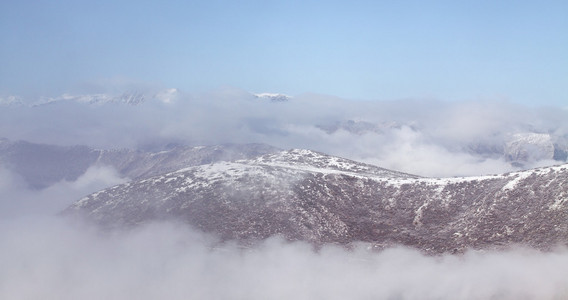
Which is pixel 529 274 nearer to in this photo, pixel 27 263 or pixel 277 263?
pixel 277 263

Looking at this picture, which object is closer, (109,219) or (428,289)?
(428,289)

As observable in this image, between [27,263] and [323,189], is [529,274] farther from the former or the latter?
[27,263]

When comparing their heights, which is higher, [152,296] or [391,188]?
[391,188]

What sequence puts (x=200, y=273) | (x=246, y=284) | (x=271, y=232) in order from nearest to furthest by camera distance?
(x=246, y=284) < (x=200, y=273) < (x=271, y=232)

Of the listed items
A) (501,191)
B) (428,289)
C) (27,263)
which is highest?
(501,191)

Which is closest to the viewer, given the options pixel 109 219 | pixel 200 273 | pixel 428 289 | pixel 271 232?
pixel 428 289

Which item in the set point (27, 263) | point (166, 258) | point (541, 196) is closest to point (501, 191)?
point (541, 196)
